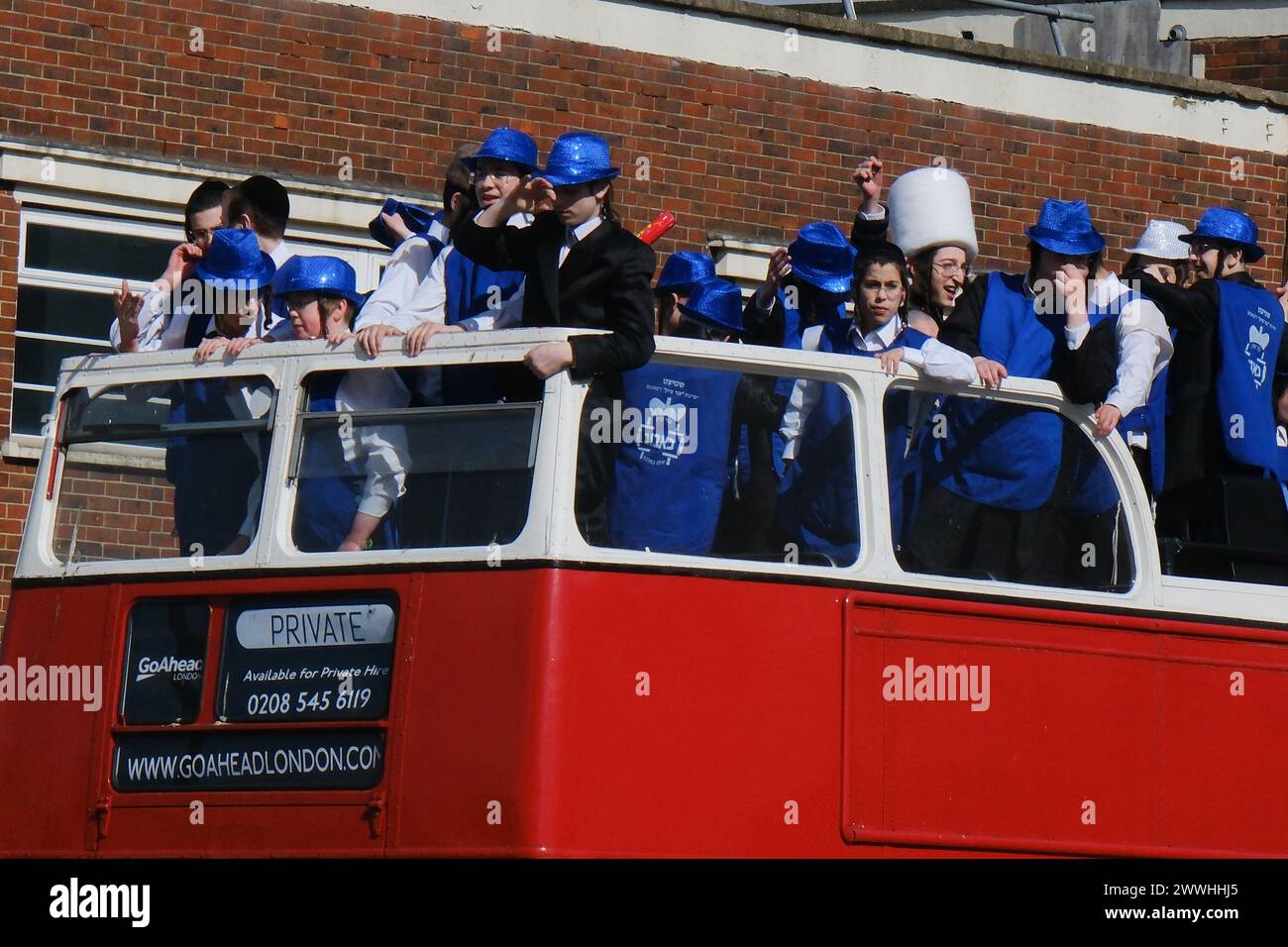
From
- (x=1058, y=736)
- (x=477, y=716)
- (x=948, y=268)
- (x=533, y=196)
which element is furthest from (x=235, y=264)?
(x=1058, y=736)

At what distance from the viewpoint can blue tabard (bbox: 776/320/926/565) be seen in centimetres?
628

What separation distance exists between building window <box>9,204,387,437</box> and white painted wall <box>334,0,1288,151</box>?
209cm

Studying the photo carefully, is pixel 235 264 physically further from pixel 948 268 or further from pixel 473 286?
pixel 948 268

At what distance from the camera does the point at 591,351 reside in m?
5.97

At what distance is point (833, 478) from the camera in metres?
6.38

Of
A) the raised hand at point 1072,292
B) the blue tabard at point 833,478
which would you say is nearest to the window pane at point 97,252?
the raised hand at point 1072,292

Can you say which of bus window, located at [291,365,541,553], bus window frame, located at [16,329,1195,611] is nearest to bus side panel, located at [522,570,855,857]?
bus window frame, located at [16,329,1195,611]

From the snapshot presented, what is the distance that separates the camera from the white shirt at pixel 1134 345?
671cm

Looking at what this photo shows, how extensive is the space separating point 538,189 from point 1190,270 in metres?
3.16

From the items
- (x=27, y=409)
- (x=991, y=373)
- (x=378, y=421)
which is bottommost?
(x=378, y=421)

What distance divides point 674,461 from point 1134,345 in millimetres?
1722

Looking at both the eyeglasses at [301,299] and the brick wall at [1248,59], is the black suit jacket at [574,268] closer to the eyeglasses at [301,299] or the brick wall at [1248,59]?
the eyeglasses at [301,299]

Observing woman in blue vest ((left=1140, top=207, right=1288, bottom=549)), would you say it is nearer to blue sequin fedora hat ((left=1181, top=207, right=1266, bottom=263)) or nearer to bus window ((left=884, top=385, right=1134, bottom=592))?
blue sequin fedora hat ((left=1181, top=207, right=1266, bottom=263))

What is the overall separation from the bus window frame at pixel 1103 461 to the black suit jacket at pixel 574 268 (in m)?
0.88
